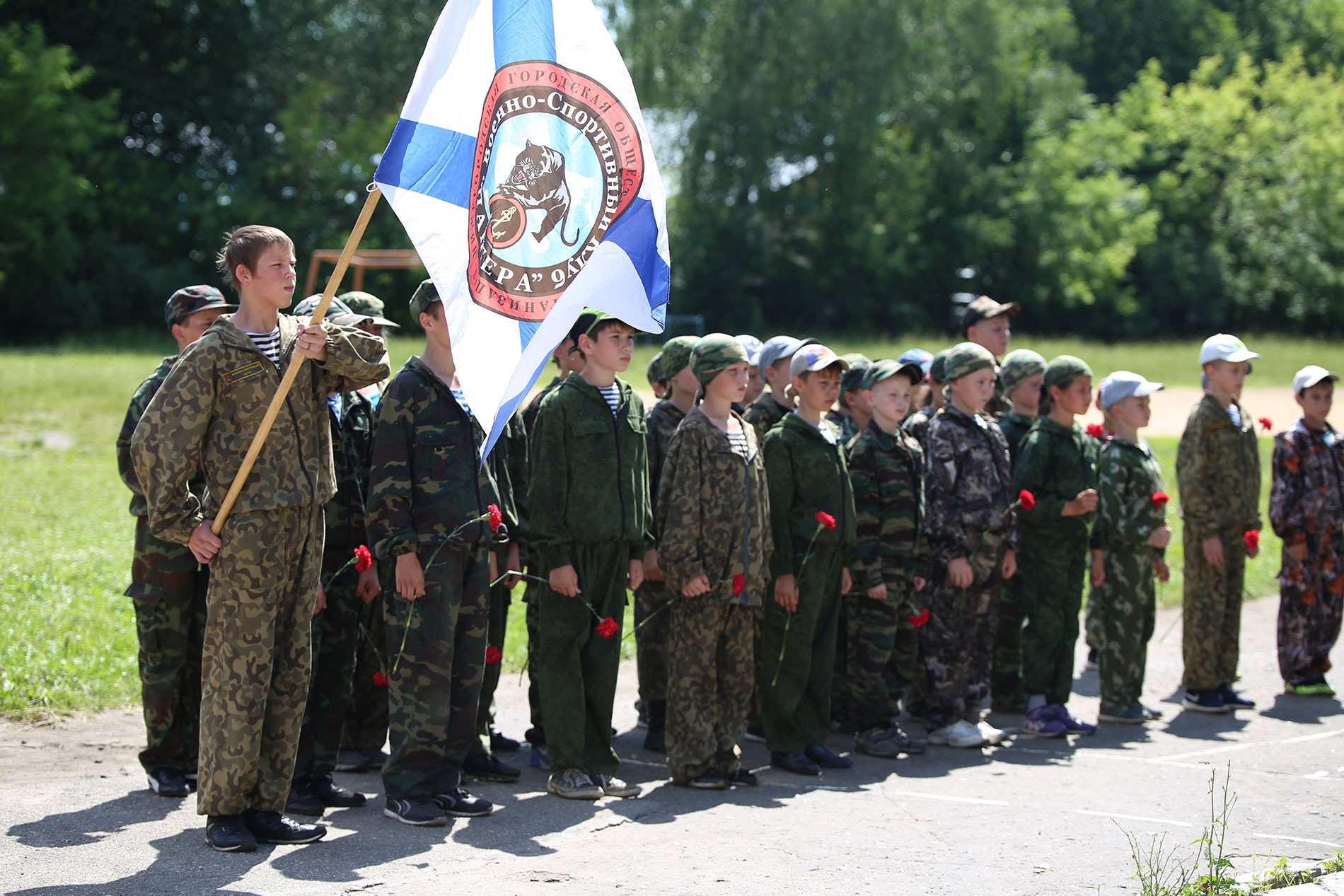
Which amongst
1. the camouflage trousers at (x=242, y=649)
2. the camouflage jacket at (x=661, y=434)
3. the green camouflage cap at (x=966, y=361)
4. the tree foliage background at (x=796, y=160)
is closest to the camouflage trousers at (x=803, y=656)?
the camouflage jacket at (x=661, y=434)

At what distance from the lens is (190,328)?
620 centimetres

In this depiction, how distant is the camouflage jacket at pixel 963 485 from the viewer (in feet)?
24.0

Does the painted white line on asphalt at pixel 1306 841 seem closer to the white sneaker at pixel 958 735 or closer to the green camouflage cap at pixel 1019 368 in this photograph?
the white sneaker at pixel 958 735

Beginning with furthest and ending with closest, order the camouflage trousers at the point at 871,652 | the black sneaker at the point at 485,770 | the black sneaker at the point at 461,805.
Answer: the camouflage trousers at the point at 871,652
the black sneaker at the point at 485,770
the black sneaker at the point at 461,805

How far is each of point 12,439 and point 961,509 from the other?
45.8 feet

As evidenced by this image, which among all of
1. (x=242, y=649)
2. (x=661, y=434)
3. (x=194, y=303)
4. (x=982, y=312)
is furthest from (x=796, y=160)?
(x=242, y=649)

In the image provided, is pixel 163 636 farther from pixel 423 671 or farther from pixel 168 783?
pixel 423 671

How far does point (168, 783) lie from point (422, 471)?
184 centimetres

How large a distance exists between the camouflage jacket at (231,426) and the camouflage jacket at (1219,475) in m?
5.82

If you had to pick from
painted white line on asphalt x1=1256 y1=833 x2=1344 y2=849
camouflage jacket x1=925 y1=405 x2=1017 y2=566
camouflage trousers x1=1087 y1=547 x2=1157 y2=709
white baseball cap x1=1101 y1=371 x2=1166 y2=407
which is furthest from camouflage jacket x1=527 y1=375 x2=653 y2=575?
white baseball cap x1=1101 y1=371 x2=1166 y2=407

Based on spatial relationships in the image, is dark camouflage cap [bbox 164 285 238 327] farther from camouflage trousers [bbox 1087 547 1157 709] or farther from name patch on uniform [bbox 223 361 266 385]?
camouflage trousers [bbox 1087 547 1157 709]

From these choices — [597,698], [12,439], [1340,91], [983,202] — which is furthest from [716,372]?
[1340,91]

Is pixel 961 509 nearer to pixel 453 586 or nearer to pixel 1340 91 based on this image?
pixel 453 586

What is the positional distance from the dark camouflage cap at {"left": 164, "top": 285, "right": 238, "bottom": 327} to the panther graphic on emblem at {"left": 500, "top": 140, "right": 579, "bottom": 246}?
5.89ft
